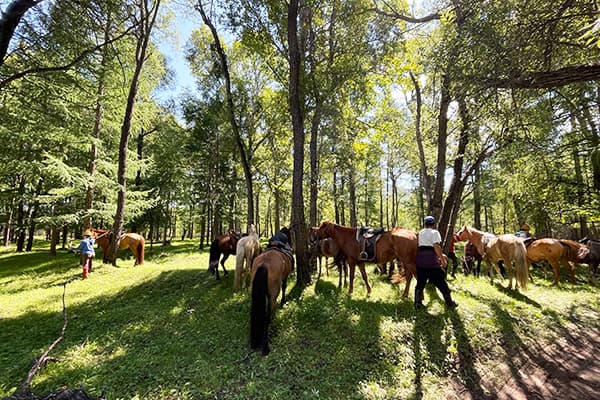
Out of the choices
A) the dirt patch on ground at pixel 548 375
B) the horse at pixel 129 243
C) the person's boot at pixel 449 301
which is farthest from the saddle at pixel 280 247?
the horse at pixel 129 243

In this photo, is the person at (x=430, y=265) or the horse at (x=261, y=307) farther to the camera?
the person at (x=430, y=265)

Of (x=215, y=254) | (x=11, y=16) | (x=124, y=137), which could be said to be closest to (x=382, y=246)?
(x=215, y=254)

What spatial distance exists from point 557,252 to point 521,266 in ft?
10.3

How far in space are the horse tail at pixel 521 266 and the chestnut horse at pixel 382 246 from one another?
11.2 feet

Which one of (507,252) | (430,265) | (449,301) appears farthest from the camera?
(507,252)

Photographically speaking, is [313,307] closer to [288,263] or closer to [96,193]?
[288,263]

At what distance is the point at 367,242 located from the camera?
7.13 meters

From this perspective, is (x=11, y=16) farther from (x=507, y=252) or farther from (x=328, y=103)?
(x=507, y=252)

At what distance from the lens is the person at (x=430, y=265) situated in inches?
218

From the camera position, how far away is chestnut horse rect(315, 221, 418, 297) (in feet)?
21.3

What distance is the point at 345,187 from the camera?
27484 mm

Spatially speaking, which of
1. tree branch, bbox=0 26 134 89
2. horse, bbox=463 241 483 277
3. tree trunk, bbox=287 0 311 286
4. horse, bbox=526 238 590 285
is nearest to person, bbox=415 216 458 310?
tree trunk, bbox=287 0 311 286

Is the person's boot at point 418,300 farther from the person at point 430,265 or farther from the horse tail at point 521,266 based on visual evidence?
the horse tail at point 521,266

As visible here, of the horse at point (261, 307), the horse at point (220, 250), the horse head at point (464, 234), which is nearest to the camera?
the horse at point (261, 307)
